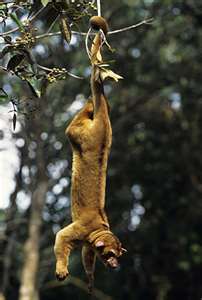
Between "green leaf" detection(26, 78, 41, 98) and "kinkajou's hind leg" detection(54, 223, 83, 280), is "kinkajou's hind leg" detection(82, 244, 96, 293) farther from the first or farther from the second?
"green leaf" detection(26, 78, 41, 98)

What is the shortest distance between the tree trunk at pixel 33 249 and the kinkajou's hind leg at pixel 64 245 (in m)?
11.3

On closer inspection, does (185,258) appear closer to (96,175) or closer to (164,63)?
(164,63)

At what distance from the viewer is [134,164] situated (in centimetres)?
2111

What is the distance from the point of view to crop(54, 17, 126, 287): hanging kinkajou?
15.7 feet

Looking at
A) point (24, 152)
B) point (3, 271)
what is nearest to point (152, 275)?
point (3, 271)

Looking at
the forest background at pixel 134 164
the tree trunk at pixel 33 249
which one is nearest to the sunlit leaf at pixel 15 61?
the forest background at pixel 134 164

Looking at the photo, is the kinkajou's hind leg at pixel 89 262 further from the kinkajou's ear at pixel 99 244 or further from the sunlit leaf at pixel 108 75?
the sunlit leaf at pixel 108 75

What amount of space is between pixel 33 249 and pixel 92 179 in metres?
12.4

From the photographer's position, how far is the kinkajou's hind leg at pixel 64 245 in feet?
16.2

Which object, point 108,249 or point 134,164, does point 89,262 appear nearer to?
point 108,249

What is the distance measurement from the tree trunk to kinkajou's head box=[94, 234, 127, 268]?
1145cm

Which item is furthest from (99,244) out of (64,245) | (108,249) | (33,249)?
(33,249)

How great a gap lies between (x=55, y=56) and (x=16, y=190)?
3790 mm

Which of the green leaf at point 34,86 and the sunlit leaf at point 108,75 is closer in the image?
the sunlit leaf at point 108,75
